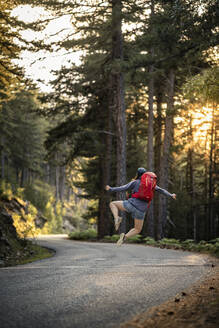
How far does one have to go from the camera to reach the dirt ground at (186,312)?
4123 millimetres

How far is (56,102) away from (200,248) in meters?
13.6

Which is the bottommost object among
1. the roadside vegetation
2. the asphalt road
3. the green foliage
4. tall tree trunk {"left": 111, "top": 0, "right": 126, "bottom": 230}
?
the roadside vegetation

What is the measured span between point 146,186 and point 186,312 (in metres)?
4.12

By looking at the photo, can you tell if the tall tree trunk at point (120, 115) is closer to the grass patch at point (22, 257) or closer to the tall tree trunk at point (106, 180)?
the tall tree trunk at point (106, 180)

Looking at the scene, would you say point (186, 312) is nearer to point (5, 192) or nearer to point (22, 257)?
point (22, 257)

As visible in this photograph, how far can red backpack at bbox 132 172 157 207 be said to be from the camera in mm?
8523

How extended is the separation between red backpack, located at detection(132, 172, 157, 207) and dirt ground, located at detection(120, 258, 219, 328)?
288cm

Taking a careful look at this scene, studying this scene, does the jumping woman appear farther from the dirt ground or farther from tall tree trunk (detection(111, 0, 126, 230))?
tall tree trunk (detection(111, 0, 126, 230))

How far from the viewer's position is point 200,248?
15.4 meters

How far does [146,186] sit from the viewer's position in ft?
28.1

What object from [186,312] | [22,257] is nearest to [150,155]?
[22,257]

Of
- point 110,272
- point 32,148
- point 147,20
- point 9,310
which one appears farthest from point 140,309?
point 32,148

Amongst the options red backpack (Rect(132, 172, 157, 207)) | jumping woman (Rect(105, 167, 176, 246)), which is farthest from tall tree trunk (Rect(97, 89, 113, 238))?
red backpack (Rect(132, 172, 157, 207))

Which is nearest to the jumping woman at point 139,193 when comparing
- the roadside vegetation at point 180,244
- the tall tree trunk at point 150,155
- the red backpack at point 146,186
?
the red backpack at point 146,186
